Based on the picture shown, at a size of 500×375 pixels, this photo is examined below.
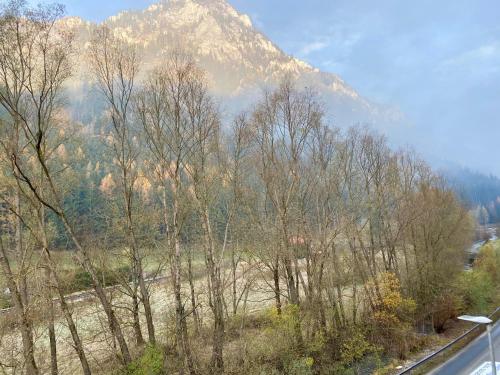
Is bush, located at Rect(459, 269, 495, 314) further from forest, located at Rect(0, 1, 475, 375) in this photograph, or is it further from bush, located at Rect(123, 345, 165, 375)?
bush, located at Rect(123, 345, 165, 375)

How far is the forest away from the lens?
15.3m

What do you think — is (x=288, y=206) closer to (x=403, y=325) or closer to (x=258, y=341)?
Answer: (x=258, y=341)

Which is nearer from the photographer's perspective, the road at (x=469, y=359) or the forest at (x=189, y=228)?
the forest at (x=189, y=228)

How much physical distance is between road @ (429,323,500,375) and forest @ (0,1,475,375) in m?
3.03

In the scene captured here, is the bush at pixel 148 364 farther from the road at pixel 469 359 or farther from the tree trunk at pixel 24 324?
the road at pixel 469 359

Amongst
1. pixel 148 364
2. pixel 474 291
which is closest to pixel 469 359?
pixel 474 291

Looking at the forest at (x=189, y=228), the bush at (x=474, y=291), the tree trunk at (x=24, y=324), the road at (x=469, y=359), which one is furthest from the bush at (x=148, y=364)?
the bush at (x=474, y=291)

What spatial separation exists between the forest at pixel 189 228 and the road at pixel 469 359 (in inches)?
119

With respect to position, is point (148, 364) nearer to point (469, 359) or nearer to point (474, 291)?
point (469, 359)

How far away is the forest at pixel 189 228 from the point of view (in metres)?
15.3

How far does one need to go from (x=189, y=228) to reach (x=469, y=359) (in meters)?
22.1

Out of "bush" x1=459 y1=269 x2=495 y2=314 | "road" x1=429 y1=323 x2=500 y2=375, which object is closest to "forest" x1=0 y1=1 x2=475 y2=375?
"bush" x1=459 y1=269 x2=495 y2=314

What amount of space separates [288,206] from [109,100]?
13.7 meters

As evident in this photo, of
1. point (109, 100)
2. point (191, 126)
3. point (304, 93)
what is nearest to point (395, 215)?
point (304, 93)
